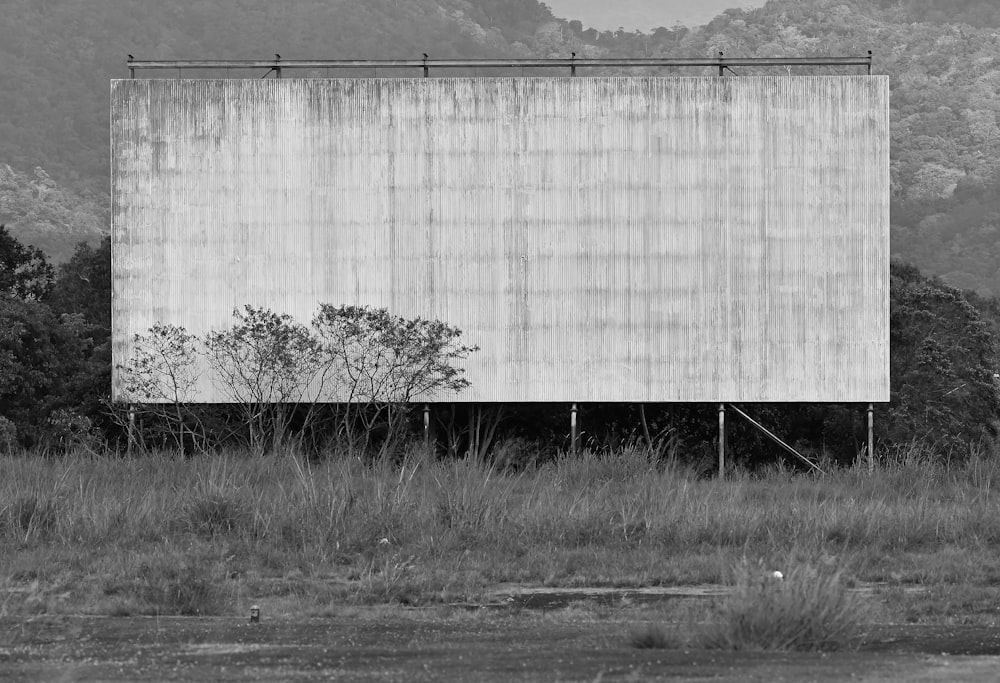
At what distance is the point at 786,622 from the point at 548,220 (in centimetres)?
2085

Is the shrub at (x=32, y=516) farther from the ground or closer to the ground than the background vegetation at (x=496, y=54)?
closer to the ground

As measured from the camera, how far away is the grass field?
428 inches

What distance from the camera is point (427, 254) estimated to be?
94.6 ft

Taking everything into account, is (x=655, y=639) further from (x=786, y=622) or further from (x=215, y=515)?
(x=215, y=515)

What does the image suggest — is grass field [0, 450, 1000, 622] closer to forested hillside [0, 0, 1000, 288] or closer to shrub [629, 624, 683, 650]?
shrub [629, 624, 683, 650]

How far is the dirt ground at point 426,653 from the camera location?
7.83m

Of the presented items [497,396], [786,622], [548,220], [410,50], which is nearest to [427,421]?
[497,396]

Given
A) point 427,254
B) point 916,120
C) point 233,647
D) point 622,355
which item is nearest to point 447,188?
point 427,254

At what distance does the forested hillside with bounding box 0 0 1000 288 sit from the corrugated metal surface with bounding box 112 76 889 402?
92.7 metres

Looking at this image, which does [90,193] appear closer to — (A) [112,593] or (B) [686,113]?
(B) [686,113]

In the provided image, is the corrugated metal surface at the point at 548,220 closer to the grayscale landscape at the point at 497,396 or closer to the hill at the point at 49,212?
the grayscale landscape at the point at 497,396

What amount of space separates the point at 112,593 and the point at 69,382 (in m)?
27.5

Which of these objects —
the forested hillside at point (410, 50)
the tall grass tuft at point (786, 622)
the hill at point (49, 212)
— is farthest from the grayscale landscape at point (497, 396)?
the forested hillside at point (410, 50)

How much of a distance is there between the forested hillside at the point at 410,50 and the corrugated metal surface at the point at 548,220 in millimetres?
92664
